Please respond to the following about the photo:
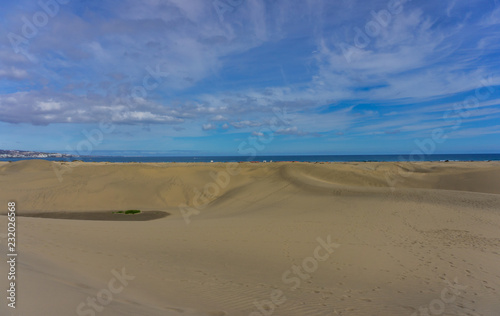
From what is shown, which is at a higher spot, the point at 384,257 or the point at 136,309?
the point at 136,309

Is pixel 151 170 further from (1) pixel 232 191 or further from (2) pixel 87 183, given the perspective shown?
(1) pixel 232 191

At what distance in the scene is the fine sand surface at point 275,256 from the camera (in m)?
5.82

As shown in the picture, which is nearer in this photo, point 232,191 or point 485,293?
point 485,293

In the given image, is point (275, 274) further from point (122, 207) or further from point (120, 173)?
point (120, 173)

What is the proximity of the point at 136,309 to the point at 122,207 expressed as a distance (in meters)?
19.1

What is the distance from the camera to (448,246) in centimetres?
1016

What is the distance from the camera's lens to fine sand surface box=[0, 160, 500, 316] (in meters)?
5.82

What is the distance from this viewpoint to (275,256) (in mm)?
9500

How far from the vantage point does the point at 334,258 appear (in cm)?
923

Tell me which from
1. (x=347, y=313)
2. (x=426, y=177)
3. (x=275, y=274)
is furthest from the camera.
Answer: (x=426, y=177)

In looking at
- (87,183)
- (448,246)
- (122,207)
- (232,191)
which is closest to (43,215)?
(122,207)

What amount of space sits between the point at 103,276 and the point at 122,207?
16.6 m

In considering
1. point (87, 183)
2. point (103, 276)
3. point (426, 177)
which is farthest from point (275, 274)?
point (426, 177)

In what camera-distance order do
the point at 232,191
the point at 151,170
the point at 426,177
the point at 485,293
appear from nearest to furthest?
1. the point at 485,293
2. the point at 232,191
3. the point at 426,177
4. the point at 151,170
